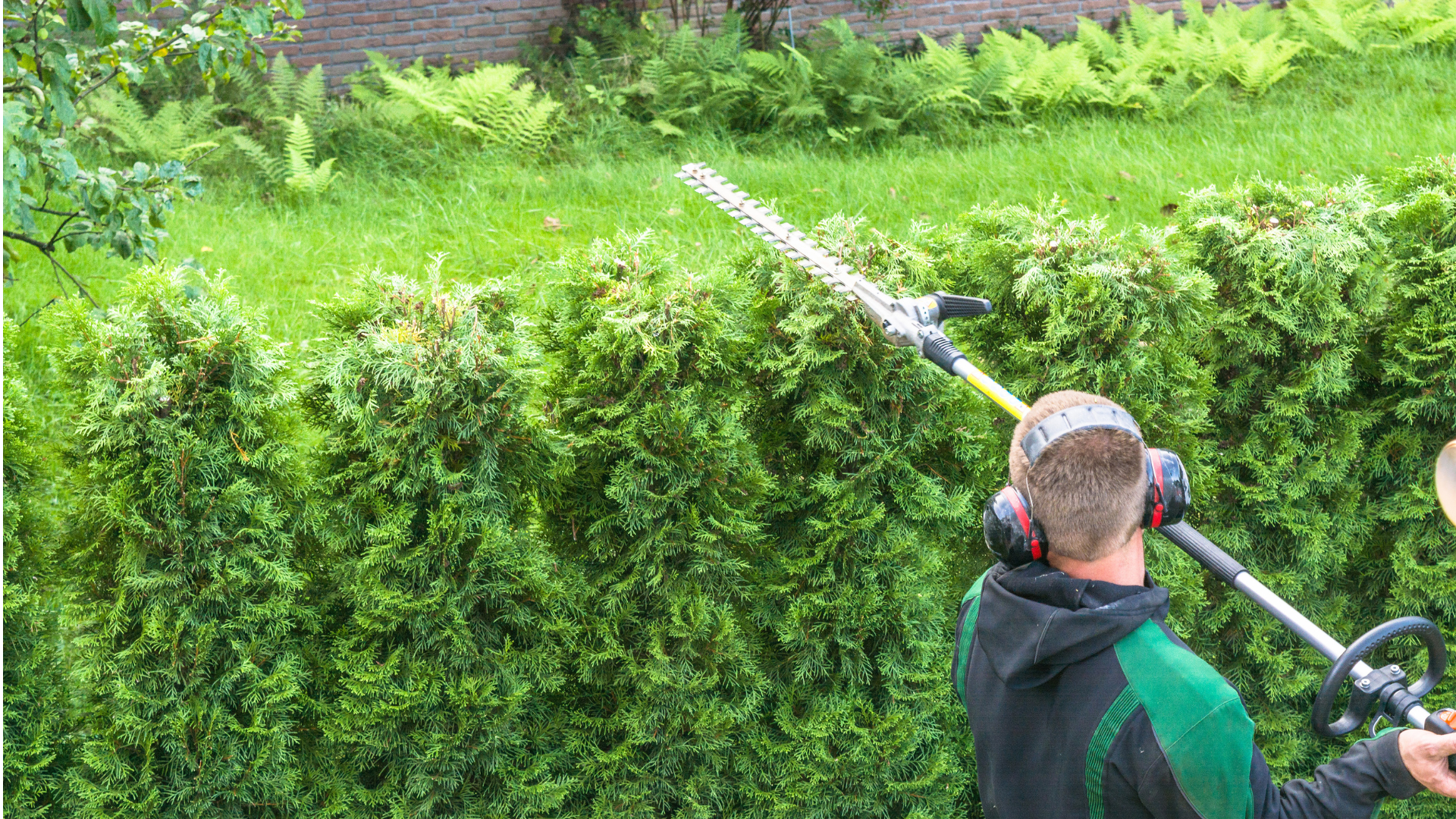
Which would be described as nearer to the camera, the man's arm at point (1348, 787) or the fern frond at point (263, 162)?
the man's arm at point (1348, 787)

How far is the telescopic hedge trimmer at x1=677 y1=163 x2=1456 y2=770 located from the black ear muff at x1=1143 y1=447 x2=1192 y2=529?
0.14 metres

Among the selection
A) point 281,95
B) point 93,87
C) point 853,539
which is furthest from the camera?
point 281,95

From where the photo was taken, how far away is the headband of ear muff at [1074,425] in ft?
6.93

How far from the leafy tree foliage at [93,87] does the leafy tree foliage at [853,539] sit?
2.36 meters

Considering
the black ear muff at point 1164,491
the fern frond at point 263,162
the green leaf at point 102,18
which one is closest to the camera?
the black ear muff at point 1164,491

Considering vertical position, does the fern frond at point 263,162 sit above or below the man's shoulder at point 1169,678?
below

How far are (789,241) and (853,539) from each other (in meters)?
1.02

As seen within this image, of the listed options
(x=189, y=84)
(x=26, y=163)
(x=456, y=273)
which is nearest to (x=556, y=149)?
(x=456, y=273)

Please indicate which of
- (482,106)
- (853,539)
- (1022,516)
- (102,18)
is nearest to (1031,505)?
(1022,516)

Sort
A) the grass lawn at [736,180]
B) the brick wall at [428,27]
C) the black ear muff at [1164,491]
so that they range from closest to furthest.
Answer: the black ear muff at [1164,491]
the grass lawn at [736,180]
the brick wall at [428,27]

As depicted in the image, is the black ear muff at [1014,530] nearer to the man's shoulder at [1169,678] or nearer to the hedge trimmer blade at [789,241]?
the man's shoulder at [1169,678]

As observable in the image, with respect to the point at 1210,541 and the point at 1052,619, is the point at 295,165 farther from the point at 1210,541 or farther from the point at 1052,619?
the point at 1052,619

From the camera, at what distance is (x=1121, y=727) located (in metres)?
2.02

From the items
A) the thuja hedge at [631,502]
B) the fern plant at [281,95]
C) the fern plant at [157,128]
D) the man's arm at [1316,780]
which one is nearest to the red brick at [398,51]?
the fern plant at [281,95]
